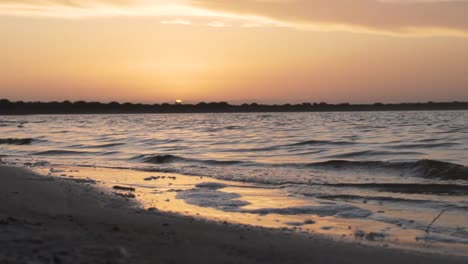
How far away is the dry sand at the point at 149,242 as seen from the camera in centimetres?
483

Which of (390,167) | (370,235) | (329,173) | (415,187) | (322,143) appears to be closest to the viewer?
(370,235)

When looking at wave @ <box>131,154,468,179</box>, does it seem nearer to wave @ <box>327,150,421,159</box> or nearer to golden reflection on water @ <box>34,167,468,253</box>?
wave @ <box>327,150,421,159</box>

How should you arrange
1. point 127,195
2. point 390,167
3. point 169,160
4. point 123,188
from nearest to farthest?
1. point 127,195
2. point 123,188
3. point 390,167
4. point 169,160

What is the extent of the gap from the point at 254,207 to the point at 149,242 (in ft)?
13.0

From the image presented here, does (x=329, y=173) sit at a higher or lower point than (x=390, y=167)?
lower

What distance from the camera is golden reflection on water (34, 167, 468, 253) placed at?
23.2 ft

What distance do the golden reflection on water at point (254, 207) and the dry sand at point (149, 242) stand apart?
0.54m

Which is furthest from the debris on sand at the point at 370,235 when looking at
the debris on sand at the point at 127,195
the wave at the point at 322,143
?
the wave at the point at 322,143

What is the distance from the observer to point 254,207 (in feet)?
30.7

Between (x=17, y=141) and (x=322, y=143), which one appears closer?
(x=322, y=143)

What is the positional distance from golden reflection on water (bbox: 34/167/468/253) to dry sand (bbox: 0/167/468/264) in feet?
1.78

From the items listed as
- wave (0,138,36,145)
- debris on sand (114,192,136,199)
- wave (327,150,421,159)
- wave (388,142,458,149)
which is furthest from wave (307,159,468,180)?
wave (0,138,36,145)

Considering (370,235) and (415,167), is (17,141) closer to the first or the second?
(415,167)

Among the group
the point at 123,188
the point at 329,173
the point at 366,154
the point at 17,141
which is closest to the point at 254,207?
Result: the point at 123,188
